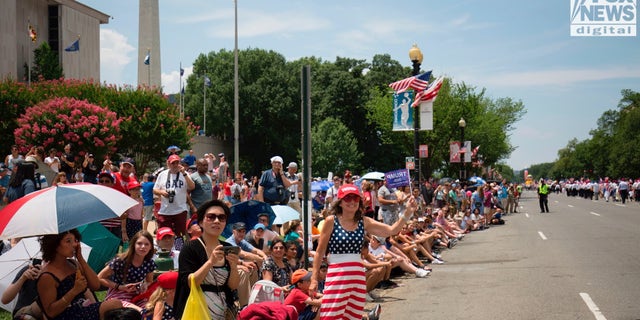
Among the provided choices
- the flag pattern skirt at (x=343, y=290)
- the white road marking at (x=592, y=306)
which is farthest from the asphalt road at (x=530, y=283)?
the flag pattern skirt at (x=343, y=290)

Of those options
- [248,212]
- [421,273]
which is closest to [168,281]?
[248,212]

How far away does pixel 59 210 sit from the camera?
18.9 feet

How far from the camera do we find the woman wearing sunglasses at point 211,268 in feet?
15.8

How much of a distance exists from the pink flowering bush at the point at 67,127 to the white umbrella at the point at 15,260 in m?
24.8

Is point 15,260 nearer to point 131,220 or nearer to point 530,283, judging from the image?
point 131,220

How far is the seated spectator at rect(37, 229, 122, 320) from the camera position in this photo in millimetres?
5270

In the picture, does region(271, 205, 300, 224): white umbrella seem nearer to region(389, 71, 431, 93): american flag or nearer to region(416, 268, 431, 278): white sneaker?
region(416, 268, 431, 278): white sneaker

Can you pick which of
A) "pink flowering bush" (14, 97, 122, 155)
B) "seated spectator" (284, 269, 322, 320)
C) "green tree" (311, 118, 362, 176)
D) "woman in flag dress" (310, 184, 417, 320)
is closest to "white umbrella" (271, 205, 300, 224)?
"seated spectator" (284, 269, 322, 320)

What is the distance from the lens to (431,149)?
57.7 m

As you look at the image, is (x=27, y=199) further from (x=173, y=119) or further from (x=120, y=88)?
(x=120, y=88)

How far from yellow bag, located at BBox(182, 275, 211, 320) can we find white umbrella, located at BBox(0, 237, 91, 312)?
8.67 ft

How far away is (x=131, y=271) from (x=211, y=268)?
230cm

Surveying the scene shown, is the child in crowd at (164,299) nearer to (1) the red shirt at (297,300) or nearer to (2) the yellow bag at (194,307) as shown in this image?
(2) the yellow bag at (194,307)

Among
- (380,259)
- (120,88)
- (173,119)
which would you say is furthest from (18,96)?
(380,259)
